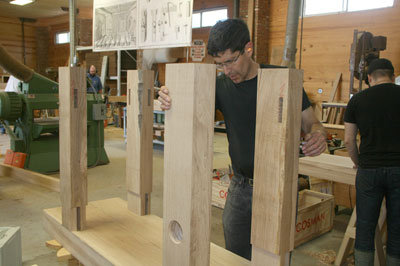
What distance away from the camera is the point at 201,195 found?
Answer: 97cm

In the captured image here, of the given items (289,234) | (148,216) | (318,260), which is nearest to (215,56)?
(289,234)

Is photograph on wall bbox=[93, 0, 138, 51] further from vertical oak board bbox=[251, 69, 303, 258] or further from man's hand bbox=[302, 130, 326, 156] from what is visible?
vertical oak board bbox=[251, 69, 303, 258]

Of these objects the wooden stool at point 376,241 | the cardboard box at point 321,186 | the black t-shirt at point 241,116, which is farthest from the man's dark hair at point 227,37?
the cardboard box at point 321,186

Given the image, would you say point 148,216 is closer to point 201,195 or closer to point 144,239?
point 144,239

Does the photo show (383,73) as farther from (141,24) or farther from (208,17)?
(208,17)

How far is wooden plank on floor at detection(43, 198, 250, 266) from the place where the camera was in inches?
51.9

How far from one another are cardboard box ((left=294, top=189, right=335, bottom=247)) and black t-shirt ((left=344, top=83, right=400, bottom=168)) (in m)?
0.88

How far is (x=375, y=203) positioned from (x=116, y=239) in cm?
158

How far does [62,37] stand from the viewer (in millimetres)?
13922

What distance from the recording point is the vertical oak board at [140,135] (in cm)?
166

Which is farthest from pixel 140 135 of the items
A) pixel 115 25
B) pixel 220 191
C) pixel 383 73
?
pixel 115 25

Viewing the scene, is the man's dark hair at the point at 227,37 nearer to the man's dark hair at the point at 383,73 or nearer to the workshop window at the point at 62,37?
the man's dark hair at the point at 383,73

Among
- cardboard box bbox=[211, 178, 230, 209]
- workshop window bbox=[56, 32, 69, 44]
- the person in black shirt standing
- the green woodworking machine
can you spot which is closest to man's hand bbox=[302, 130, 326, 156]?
the person in black shirt standing

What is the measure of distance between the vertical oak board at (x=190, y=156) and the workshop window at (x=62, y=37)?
14.1 metres
